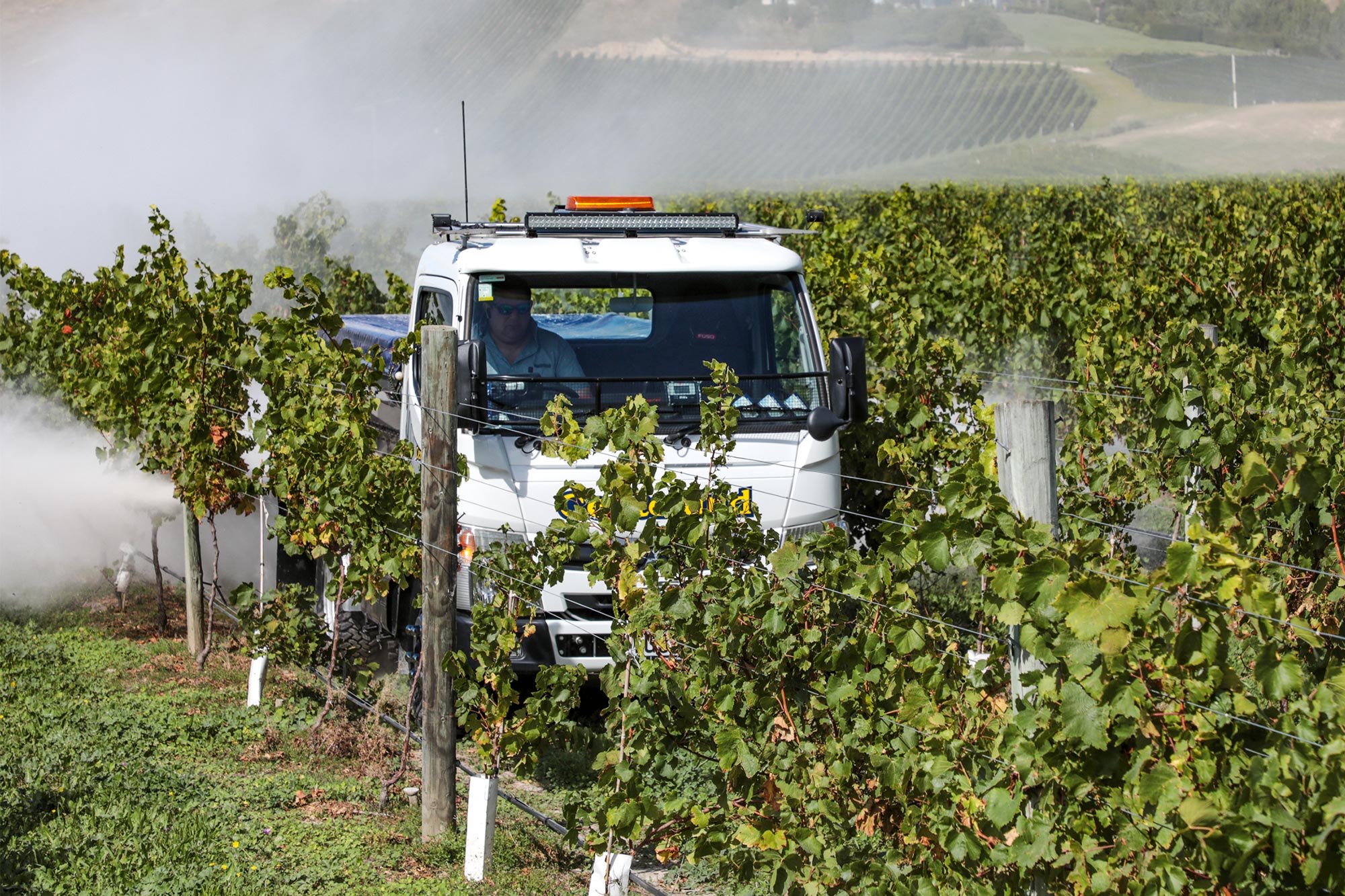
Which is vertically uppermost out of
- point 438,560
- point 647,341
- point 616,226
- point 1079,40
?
point 1079,40

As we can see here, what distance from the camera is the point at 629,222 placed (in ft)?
24.9

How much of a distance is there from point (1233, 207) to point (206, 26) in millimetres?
48594

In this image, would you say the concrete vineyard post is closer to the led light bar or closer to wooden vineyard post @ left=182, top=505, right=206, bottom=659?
the led light bar

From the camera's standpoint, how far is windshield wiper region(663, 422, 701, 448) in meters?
6.50

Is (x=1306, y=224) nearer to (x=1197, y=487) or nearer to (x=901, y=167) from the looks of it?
(x=1197, y=487)

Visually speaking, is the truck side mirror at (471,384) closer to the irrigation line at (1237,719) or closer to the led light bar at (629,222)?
the led light bar at (629,222)

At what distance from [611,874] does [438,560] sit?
5.03 ft

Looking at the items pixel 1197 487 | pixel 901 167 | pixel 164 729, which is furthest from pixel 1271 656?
pixel 901 167

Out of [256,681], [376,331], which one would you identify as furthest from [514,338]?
[376,331]

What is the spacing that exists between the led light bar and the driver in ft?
2.15

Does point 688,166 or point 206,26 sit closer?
point 206,26

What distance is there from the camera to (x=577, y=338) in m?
7.38

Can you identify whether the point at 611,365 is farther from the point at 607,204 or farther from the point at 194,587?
the point at 194,587

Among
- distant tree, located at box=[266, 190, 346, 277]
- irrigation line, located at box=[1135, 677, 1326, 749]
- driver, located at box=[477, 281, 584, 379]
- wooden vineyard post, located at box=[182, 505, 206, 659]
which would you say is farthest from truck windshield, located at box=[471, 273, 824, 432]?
distant tree, located at box=[266, 190, 346, 277]
